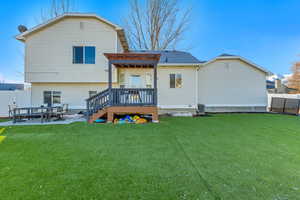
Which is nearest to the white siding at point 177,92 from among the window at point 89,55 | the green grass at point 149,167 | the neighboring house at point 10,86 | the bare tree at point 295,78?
the window at point 89,55

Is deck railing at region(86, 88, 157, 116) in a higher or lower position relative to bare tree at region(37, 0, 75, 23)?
lower

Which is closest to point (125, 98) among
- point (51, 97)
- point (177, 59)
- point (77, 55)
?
point (77, 55)

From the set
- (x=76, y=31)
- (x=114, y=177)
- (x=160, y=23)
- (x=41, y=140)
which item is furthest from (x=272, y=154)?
(x=160, y=23)

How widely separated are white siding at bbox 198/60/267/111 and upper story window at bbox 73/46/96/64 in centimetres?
816

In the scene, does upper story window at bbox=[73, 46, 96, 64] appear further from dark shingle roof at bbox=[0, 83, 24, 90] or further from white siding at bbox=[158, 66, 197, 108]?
dark shingle roof at bbox=[0, 83, 24, 90]

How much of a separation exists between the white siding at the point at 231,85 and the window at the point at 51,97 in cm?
1050

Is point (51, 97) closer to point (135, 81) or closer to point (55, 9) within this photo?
point (135, 81)

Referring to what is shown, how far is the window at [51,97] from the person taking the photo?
10570 mm

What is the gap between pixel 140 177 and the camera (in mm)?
2740

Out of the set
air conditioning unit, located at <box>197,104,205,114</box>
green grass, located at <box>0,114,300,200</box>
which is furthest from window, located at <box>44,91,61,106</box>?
air conditioning unit, located at <box>197,104,205,114</box>

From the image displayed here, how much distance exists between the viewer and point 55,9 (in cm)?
1720

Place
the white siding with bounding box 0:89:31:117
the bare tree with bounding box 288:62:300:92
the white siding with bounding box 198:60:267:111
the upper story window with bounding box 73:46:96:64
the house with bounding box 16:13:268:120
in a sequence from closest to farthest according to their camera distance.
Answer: the house with bounding box 16:13:268:120
the upper story window with bounding box 73:46:96:64
the white siding with bounding box 0:89:31:117
the white siding with bounding box 198:60:267:111
the bare tree with bounding box 288:62:300:92

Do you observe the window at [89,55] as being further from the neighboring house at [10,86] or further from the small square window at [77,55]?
the neighboring house at [10,86]

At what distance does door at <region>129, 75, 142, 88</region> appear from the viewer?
35.9ft
